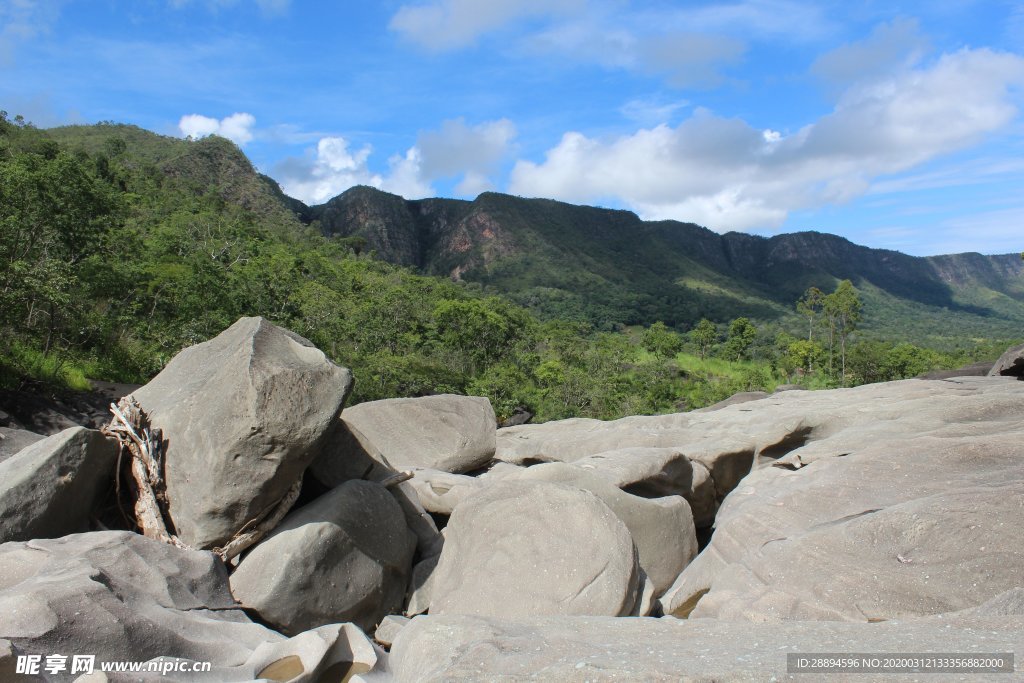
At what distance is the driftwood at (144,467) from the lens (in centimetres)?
736

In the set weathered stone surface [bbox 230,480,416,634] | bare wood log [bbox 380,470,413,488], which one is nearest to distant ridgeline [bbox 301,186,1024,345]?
bare wood log [bbox 380,470,413,488]

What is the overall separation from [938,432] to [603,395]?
70.0 ft

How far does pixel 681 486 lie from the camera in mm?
10617

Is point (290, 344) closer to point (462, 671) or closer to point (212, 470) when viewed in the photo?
point (212, 470)

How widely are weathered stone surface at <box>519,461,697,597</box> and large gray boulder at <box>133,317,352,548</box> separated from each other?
2601 mm

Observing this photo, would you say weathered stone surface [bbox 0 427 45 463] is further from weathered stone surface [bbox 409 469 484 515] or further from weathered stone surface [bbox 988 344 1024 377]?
weathered stone surface [bbox 988 344 1024 377]

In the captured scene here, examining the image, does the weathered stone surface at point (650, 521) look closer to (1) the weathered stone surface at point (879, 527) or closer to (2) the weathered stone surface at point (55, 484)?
(1) the weathered stone surface at point (879, 527)

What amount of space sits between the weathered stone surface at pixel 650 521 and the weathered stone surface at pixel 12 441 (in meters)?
6.54

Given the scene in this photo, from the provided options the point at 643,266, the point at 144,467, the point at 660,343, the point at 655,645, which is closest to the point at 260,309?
the point at 144,467

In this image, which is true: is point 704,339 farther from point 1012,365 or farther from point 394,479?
point 394,479

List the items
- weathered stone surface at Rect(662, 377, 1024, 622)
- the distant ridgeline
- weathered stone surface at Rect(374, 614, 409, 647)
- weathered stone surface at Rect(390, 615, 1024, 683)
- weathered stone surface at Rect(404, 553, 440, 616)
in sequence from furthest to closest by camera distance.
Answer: the distant ridgeline, weathered stone surface at Rect(404, 553, 440, 616), weathered stone surface at Rect(374, 614, 409, 647), weathered stone surface at Rect(662, 377, 1024, 622), weathered stone surface at Rect(390, 615, 1024, 683)

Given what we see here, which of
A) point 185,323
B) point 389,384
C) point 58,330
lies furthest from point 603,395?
point 58,330

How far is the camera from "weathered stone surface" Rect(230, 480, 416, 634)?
703 centimetres

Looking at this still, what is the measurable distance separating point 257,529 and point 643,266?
113 meters
